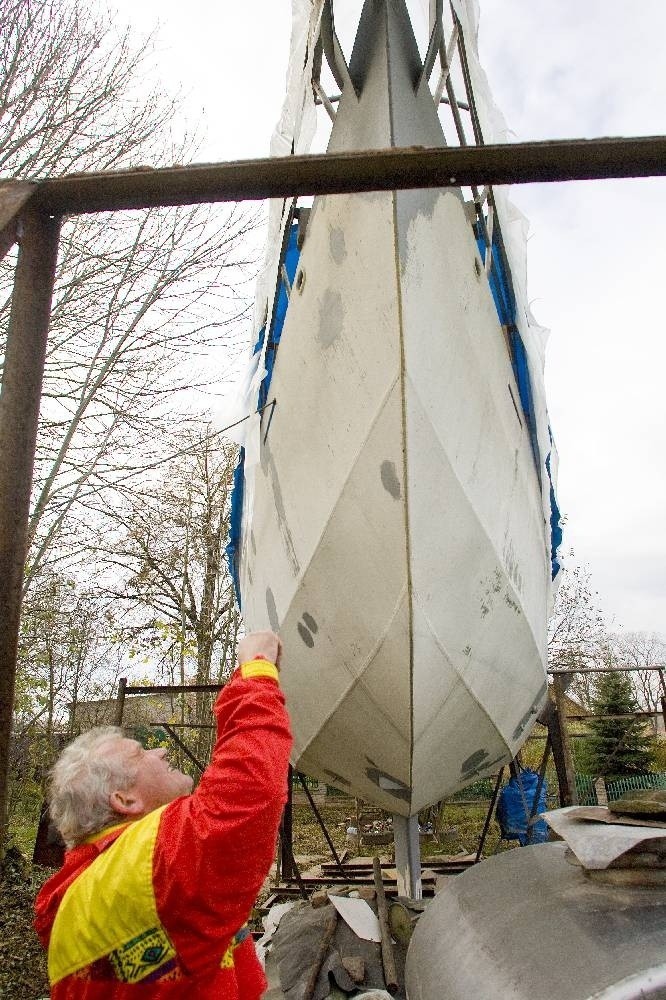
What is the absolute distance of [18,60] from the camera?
702cm

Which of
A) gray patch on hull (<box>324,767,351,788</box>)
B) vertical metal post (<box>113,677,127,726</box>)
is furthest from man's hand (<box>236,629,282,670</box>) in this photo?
vertical metal post (<box>113,677,127,726</box>)

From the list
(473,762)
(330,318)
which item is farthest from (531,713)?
(330,318)

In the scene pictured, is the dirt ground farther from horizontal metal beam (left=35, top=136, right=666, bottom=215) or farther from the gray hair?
horizontal metal beam (left=35, top=136, right=666, bottom=215)

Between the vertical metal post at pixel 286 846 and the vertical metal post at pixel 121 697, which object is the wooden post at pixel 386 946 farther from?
the vertical metal post at pixel 121 697

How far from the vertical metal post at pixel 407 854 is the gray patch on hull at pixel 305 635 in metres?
1.43

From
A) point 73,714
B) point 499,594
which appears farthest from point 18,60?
point 73,714

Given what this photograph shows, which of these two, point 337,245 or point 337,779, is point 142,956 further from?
point 337,779

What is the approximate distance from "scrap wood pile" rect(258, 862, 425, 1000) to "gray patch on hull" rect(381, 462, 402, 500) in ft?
7.67

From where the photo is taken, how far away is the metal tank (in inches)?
58.5

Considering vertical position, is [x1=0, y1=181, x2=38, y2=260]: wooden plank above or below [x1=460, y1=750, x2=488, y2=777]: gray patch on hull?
above

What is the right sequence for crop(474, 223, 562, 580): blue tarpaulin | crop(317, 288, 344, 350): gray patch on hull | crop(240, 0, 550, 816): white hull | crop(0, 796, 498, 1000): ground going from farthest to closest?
crop(0, 796, 498, 1000): ground < crop(474, 223, 562, 580): blue tarpaulin < crop(317, 288, 344, 350): gray patch on hull < crop(240, 0, 550, 816): white hull

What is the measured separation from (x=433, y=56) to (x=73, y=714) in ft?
53.8

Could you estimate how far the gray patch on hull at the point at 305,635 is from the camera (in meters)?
3.49

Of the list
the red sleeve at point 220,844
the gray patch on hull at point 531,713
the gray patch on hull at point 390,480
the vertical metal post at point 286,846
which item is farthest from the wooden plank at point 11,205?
the vertical metal post at point 286,846
